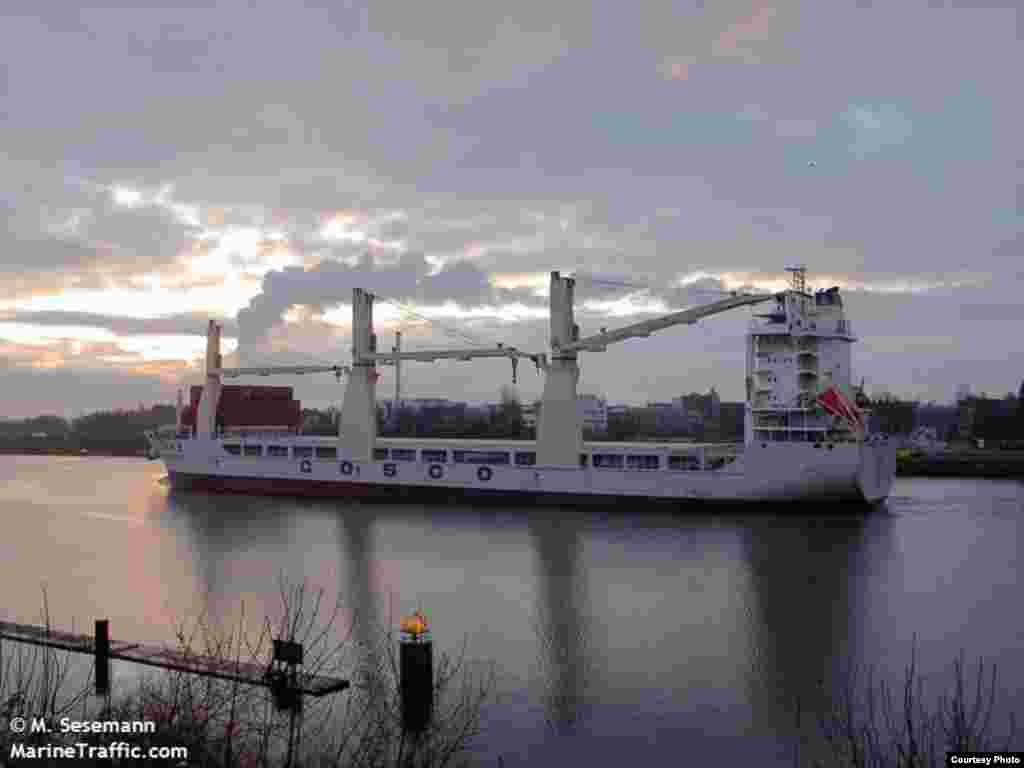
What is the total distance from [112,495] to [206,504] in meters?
6.48

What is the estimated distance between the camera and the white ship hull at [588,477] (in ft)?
72.8

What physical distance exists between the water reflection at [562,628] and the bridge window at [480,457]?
6457 millimetres

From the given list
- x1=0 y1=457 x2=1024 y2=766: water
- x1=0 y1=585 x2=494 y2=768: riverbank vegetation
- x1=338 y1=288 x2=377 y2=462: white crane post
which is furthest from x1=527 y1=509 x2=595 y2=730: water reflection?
x1=338 y1=288 x2=377 y2=462: white crane post

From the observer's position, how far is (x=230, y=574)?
15164 millimetres

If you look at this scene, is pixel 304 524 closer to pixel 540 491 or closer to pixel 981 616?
pixel 540 491

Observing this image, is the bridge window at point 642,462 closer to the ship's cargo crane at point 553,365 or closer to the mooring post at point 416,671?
the ship's cargo crane at point 553,365

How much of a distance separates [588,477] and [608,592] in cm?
1088

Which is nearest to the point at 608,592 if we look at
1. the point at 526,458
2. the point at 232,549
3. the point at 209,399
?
the point at 232,549

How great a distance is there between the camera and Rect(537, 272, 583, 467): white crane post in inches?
980

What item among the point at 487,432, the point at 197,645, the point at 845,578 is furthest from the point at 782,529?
the point at 487,432

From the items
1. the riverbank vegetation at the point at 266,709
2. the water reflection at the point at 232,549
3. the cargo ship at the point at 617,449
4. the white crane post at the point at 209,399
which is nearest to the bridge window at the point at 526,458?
the cargo ship at the point at 617,449

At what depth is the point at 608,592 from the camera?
13594mm

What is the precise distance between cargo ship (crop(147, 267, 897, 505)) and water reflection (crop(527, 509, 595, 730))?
16.2 ft

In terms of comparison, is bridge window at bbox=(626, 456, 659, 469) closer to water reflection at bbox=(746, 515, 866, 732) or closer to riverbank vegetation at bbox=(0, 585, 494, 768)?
water reflection at bbox=(746, 515, 866, 732)
